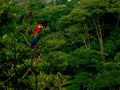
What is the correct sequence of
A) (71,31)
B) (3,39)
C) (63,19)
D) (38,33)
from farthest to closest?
(71,31), (63,19), (3,39), (38,33)

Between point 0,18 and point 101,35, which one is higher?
point 0,18

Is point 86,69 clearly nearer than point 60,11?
Yes

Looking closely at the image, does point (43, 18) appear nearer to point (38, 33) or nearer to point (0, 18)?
point (0, 18)

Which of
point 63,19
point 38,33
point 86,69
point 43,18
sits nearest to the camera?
point 38,33

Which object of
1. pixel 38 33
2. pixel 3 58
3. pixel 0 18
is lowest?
pixel 3 58

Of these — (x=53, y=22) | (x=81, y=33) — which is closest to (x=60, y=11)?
(x=53, y=22)

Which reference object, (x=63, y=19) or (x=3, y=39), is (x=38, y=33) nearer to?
(x=3, y=39)

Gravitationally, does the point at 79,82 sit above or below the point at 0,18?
below

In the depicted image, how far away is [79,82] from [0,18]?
1445 centimetres

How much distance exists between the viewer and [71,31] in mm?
29047

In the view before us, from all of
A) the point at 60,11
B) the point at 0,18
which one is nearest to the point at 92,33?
the point at 60,11

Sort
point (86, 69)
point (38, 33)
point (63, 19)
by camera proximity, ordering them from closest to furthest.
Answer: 1. point (38, 33)
2. point (86, 69)
3. point (63, 19)

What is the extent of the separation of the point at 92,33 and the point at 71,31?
7.89 ft

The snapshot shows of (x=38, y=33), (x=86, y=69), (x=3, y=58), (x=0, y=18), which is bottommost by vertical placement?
(x=86, y=69)
